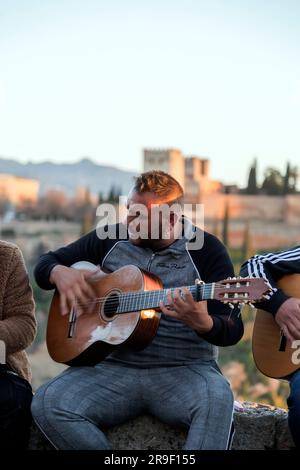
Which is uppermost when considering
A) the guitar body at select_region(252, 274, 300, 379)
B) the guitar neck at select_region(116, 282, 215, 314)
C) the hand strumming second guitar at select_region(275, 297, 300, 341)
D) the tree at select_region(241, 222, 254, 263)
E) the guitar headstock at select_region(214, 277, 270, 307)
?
the guitar headstock at select_region(214, 277, 270, 307)

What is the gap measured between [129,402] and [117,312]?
1.17 feet

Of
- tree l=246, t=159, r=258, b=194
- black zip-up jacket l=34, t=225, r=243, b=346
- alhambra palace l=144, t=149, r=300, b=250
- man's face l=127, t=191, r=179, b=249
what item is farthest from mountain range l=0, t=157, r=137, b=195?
man's face l=127, t=191, r=179, b=249

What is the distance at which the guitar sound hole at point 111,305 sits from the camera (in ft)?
9.75

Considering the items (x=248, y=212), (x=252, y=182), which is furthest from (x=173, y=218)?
(x=252, y=182)

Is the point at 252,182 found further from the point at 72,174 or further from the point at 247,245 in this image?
the point at 72,174

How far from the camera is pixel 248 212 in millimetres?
59062

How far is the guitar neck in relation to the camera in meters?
2.62

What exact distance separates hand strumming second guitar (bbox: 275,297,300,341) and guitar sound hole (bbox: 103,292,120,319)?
2.11ft

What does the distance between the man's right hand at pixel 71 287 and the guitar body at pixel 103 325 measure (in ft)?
0.10

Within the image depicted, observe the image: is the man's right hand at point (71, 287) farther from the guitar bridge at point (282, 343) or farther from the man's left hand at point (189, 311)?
the guitar bridge at point (282, 343)

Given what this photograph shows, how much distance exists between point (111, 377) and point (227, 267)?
63 cm

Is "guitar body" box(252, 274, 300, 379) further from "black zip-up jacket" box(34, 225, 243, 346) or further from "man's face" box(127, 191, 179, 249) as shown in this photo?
"man's face" box(127, 191, 179, 249)

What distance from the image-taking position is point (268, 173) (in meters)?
61.7

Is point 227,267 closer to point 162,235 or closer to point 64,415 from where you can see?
point 162,235
